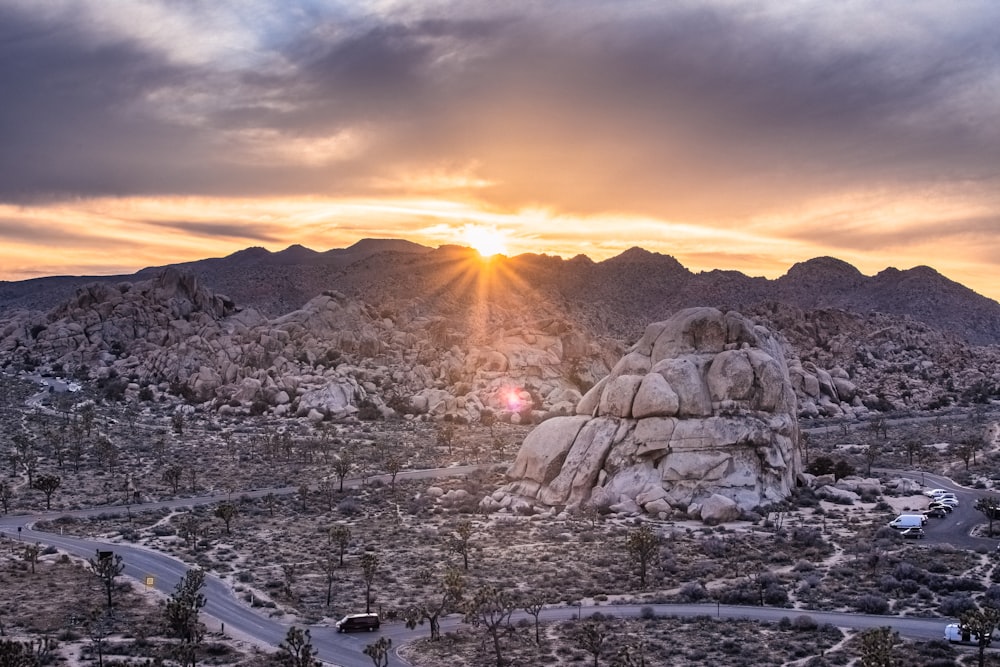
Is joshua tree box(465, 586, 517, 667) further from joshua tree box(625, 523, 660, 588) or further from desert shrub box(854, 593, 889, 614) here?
desert shrub box(854, 593, 889, 614)

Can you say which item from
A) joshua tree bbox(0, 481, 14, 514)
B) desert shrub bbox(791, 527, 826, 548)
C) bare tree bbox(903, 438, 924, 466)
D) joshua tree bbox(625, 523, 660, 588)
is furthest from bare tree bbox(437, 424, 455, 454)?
bare tree bbox(903, 438, 924, 466)

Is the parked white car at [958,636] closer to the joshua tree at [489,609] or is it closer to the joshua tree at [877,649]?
the joshua tree at [877,649]

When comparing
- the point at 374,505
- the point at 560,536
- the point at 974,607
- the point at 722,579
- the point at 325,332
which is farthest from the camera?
the point at 325,332

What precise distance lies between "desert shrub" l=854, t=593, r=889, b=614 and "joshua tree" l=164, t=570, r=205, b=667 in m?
32.8

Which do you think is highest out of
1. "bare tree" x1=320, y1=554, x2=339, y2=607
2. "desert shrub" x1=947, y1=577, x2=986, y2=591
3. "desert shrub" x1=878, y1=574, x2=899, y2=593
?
"desert shrub" x1=947, y1=577, x2=986, y2=591

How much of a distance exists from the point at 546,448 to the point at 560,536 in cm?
1468

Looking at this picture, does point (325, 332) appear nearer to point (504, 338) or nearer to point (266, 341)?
point (266, 341)

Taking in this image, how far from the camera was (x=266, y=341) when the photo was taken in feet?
468

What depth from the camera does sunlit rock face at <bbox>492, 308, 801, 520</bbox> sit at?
65.5 m

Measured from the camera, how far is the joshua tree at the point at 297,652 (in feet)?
105

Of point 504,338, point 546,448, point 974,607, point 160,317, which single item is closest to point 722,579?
point 974,607

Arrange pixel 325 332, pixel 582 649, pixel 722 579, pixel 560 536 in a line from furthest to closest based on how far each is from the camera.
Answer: pixel 325 332 < pixel 560 536 < pixel 722 579 < pixel 582 649

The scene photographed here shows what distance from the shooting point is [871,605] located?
40.3 meters

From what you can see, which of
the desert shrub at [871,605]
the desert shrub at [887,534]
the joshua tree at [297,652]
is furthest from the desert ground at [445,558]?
the joshua tree at [297,652]
